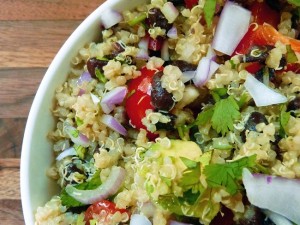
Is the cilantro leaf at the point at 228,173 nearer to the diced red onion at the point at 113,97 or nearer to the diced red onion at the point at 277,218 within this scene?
the diced red onion at the point at 277,218

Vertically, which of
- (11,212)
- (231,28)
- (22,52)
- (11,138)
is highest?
(231,28)

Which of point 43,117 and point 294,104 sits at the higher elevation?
point 294,104

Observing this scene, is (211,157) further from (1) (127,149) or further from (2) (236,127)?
(1) (127,149)

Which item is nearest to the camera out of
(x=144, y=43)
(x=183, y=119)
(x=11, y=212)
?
(x=183, y=119)

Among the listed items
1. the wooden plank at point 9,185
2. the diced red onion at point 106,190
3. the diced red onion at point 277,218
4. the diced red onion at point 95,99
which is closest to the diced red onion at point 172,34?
the diced red onion at point 95,99

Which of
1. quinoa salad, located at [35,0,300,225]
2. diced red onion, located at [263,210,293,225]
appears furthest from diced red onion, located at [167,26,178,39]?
diced red onion, located at [263,210,293,225]

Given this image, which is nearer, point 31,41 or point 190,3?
point 190,3

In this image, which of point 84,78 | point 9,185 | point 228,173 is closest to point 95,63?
point 84,78

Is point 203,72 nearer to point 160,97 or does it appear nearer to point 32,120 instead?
point 160,97
